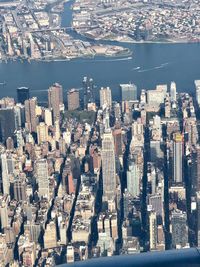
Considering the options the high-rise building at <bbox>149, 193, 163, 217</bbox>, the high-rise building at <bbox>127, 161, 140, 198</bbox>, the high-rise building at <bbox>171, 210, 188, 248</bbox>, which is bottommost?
the high-rise building at <bbox>171, 210, 188, 248</bbox>

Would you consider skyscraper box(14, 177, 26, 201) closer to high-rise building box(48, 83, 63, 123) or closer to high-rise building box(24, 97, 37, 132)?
high-rise building box(24, 97, 37, 132)

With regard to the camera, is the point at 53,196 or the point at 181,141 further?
the point at 181,141

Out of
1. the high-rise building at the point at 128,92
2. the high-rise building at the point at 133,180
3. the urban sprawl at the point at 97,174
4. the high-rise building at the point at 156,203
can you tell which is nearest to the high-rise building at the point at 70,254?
the urban sprawl at the point at 97,174

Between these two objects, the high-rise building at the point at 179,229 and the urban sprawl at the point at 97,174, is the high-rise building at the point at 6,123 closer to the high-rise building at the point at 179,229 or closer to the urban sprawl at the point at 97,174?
the urban sprawl at the point at 97,174

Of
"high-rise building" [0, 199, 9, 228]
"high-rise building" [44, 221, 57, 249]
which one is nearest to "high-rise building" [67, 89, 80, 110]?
"high-rise building" [0, 199, 9, 228]

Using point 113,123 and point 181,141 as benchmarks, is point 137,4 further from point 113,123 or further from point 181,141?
point 181,141

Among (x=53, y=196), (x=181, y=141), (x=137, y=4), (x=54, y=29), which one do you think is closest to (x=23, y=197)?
(x=53, y=196)

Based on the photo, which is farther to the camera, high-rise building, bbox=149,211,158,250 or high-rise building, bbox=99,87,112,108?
high-rise building, bbox=99,87,112,108
